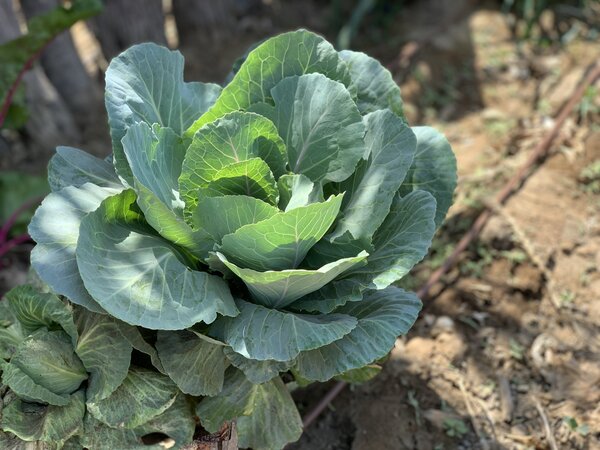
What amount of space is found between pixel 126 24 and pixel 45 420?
2726mm

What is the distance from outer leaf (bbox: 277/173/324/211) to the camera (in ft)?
5.43

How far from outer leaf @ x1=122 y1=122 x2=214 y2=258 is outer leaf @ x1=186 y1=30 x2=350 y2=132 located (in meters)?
0.09

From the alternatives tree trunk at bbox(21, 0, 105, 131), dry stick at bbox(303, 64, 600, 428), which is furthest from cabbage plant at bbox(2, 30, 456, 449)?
tree trunk at bbox(21, 0, 105, 131)

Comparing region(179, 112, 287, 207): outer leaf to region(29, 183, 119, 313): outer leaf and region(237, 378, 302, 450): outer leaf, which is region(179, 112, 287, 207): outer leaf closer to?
region(29, 183, 119, 313): outer leaf

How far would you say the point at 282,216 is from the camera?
1.48m

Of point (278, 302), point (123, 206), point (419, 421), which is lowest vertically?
point (419, 421)

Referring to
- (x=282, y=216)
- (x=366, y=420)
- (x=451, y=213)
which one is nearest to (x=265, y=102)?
(x=282, y=216)

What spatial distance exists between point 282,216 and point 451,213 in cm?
172

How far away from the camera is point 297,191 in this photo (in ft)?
5.56

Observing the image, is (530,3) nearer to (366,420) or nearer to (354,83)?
(354,83)

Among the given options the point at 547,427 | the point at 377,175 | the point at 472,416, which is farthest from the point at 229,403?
the point at 547,427

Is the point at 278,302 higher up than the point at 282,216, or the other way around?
the point at 282,216

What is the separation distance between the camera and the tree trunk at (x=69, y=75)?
3.35 metres

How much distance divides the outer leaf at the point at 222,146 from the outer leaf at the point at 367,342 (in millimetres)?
486
